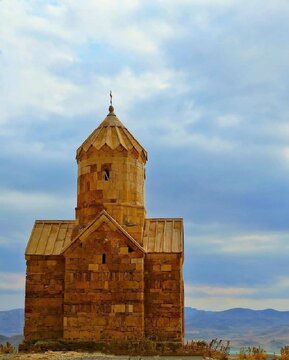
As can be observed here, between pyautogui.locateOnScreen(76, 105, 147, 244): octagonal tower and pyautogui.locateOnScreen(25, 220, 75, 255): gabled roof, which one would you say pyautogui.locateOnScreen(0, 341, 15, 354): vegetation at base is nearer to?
pyautogui.locateOnScreen(25, 220, 75, 255): gabled roof

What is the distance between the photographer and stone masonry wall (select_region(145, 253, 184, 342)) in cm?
2164

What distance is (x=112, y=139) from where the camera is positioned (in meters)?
23.8

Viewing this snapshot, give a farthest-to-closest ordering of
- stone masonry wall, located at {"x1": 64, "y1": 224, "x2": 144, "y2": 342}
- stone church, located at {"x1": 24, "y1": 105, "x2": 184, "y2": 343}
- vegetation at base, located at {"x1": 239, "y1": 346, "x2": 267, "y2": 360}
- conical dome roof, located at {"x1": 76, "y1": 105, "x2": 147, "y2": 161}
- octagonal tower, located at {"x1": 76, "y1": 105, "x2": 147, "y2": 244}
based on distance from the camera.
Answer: conical dome roof, located at {"x1": 76, "y1": 105, "x2": 147, "y2": 161} < octagonal tower, located at {"x1": 76, "y1": 105, "x2": 147, "y2": 244} < stone church, located at {"x1": 24, "y1": 105, "x2": 184, "y2": 343} < stone masonry wall, located at {"x1": 64, "y1": 224, "x2": 144, "y2": 342} < vegetation at base, located at {"x1": 239, "y1": 346, "x2": 267, "y2": 360}

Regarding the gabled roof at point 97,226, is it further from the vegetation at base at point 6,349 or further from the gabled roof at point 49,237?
the vegetation at base at point 6,349

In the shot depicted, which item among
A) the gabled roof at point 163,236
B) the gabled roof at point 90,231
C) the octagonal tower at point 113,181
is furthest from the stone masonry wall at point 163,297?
the octagonal tower at point 113,181

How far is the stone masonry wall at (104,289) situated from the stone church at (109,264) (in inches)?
1.4

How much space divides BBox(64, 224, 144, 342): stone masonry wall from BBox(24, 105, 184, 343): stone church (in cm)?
3

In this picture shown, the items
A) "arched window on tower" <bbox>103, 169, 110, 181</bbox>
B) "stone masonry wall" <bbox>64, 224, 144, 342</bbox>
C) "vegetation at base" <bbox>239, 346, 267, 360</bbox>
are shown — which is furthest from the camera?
"arched window on tower" <bbox>103, 169, 110, 181</bbox>

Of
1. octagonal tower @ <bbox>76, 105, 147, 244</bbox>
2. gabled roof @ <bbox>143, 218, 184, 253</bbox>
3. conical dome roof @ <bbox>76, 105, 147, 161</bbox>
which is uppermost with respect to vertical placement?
conical dome roof @ <bbox>76, 105, 147, 161</bbox>

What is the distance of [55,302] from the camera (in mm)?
22641

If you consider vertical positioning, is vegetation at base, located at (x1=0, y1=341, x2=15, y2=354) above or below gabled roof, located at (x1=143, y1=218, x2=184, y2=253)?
below

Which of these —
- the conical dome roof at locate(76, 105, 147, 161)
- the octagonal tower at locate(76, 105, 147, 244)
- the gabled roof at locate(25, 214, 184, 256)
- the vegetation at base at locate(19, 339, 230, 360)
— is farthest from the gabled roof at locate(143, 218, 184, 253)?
the vegetation at base at locate(19, 339, 230, 360)

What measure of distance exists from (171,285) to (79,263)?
3375 mm

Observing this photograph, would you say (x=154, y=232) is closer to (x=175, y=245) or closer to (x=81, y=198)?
(x=175, y=245)
